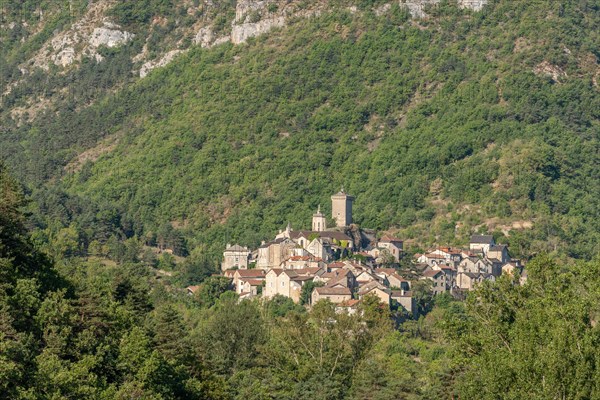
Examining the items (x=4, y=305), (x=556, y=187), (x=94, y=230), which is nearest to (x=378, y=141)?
(x=556, y=187)

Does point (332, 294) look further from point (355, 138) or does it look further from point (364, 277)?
point (355, 138)

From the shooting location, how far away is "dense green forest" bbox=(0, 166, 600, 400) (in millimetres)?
54062

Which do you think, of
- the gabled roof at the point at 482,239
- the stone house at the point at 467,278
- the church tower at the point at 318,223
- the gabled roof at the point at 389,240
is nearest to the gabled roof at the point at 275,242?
the church tower at the point at 318,223

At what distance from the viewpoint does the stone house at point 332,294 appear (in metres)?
110

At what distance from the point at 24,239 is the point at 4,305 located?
12.6m

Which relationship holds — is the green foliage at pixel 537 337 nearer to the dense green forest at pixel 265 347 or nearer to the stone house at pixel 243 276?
the dense green forest at pixel 265 347

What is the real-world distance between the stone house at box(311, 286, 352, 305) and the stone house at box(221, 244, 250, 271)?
18.2 meters

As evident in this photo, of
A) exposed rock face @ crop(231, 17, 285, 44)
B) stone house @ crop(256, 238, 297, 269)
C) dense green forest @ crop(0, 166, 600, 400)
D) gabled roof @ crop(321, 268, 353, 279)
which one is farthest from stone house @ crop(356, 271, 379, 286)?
exposed rock face @ crop(231, 17, 285, 44)

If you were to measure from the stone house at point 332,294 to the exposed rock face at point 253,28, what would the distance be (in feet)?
289

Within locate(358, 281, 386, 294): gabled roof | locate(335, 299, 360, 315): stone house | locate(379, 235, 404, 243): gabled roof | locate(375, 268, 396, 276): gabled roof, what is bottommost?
locate(335, 299, 360, 315): stone house

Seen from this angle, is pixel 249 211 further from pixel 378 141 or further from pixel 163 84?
pixel 163 84

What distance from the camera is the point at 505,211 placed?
136875 mm

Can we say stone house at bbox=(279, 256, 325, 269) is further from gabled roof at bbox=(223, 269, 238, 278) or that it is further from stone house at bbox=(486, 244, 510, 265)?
stone house at bbox=(486, 244, 510, 265)

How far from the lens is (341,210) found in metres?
137
